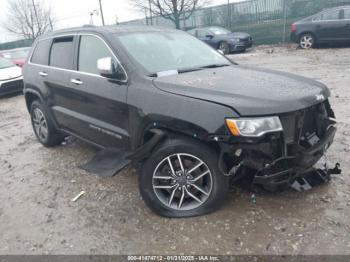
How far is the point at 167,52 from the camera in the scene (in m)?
3.73

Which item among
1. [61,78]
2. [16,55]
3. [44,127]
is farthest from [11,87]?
[61,78]

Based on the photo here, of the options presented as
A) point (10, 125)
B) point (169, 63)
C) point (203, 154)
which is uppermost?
point (169, 63)

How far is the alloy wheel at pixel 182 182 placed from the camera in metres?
2.97

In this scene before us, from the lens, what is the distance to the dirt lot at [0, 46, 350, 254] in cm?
274

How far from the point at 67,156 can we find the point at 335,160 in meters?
3.74

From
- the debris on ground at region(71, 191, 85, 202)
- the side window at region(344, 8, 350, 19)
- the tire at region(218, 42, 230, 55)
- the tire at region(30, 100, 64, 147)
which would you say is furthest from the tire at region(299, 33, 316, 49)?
the debris on ground at region(71, 191, 85, 202)

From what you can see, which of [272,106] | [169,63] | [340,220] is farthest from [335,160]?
[169,63]

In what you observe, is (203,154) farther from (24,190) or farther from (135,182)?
(24,190)

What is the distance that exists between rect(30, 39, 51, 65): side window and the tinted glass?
1036 millimetres

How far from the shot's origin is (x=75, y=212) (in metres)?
3.39

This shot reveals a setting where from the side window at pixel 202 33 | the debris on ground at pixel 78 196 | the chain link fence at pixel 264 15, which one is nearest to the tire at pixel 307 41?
the chain link fence at pixel 264 15

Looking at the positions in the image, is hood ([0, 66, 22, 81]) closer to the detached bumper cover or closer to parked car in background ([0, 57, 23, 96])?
parked car in background ([0, 57, 23, 96])

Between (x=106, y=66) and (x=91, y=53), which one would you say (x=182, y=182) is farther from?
(x=91, y=53)

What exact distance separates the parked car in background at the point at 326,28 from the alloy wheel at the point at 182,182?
12407mm
